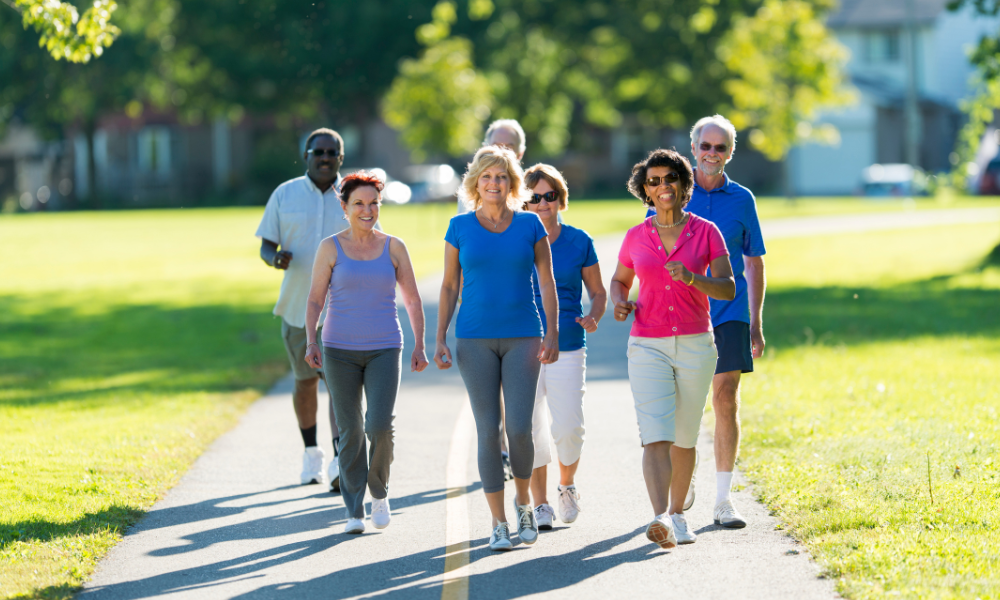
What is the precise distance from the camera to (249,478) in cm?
812

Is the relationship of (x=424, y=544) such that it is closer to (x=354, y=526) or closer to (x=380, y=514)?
(x=380, y=514)

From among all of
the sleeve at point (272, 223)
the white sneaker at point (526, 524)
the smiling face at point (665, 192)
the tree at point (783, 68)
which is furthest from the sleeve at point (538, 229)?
the tree at point (783, 68)

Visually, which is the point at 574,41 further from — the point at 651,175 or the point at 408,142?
the point at 651,175

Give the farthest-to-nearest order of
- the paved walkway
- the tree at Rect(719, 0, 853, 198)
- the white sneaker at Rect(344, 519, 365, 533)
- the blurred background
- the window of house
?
the window of house, the blurred background, the tree at Rect(719, 0, 853, 198), the white sneaker at Rect(344, 519, 365, 533), the paved walkway

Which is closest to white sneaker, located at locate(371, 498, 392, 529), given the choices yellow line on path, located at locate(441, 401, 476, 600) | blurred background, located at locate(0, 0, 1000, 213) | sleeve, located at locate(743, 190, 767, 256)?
yellow line on path, located at locate(441, 401, 476, 600)

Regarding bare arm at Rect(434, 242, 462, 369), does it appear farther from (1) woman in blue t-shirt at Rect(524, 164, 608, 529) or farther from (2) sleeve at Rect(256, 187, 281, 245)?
(2) sleeve at Rect(256, 187, 281, 245)

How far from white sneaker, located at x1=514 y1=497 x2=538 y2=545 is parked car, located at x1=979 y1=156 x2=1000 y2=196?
45.5 metres

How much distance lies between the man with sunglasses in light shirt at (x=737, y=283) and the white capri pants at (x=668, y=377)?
0.41 m

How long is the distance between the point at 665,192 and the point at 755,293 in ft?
3.14

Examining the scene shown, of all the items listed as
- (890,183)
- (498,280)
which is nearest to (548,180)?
(498,280)

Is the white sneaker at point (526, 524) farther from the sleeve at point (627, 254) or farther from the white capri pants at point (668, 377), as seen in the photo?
the sleeve at point (627, 254)

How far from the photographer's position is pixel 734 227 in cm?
662

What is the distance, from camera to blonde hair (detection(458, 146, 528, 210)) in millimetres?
6254

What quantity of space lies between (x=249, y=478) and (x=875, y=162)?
54.6 metres
